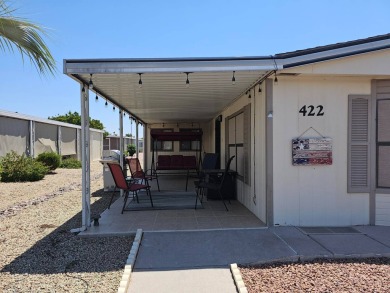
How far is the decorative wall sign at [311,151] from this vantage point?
15.4ft

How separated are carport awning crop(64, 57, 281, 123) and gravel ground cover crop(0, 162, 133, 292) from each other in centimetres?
234

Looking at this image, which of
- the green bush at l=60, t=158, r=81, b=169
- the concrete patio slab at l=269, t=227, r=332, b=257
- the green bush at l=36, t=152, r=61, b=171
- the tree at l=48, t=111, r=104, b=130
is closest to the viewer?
the concrete patio slab at l=269, t=227, r=332, b=257

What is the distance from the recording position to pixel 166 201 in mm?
6816

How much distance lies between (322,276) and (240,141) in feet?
13.1

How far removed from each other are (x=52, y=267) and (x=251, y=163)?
3.64 m

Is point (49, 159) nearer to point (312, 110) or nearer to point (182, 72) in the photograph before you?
point (182, 72)

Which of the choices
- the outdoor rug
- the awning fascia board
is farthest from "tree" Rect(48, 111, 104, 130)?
the awning fascia board

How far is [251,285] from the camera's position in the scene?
2.90 metres

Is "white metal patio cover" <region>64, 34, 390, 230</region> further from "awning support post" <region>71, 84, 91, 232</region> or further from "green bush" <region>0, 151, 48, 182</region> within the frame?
"green bush" <region>0, 151, 48, 182</region>

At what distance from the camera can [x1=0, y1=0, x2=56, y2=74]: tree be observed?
271 cm

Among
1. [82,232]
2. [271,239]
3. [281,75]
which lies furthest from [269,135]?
[82,232]

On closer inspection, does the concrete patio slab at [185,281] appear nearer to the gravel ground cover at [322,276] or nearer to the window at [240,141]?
the gravel ground cover at [322,276]

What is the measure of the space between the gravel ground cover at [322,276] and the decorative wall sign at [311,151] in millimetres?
1647

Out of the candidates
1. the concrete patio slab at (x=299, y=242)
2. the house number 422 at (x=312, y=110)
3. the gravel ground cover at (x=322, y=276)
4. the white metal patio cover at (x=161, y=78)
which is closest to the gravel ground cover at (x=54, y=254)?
the white metal patio cover at (x=161, y=78)
